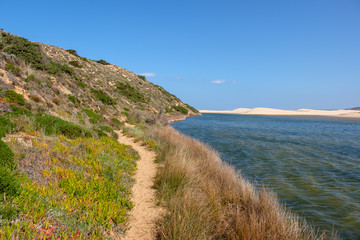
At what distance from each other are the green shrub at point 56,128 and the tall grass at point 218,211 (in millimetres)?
5869

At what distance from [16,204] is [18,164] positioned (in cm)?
212

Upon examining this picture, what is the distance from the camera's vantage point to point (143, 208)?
539 cm

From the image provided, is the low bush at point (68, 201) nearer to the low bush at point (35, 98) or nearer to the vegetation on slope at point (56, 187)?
the vegetation on slope at point (56, 187)

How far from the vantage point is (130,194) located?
617 centimetres

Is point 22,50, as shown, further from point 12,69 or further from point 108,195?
point 108,195

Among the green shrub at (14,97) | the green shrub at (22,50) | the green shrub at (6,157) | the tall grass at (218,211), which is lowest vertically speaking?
A: the tall grass at (218,211)

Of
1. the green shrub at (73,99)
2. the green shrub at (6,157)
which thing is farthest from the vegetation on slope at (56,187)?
the green shrub at (73,99)

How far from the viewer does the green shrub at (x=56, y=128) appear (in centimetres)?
900

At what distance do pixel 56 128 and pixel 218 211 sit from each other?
29.6 ft

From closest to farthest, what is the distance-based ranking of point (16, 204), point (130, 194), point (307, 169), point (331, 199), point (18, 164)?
point (16, 204) < point (18, 164) < point (130, 194) < point (331, 199) < point (307, 169)

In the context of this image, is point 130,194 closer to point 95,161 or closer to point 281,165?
point 95,161

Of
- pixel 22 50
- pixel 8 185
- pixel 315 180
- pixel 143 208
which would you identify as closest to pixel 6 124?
pixel 8 185

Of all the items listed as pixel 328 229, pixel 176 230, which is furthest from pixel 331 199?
pixel 176 230

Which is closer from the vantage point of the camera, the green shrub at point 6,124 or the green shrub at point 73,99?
the green shrub at point 6,124
